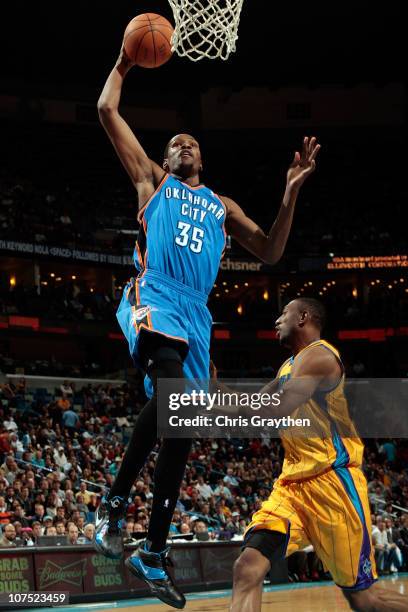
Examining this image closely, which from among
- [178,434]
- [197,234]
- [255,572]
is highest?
[197,234]

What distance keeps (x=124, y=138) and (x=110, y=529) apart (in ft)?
7.22

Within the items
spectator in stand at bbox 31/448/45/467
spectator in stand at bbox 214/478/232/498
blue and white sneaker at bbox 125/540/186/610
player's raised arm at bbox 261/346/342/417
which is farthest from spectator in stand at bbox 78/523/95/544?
blue and white sneaker at bbox 125/540/186/610

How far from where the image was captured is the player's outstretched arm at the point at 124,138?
4980 mm

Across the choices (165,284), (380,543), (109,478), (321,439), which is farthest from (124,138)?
(380,543)

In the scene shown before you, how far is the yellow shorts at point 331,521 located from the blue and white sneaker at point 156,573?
5.54 ft

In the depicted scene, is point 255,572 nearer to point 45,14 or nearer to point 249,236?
point 249,236

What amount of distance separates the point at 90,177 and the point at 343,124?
11907mm

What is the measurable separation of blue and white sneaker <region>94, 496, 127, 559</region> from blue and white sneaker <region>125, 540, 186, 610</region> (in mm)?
133

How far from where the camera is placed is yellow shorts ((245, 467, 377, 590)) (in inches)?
237

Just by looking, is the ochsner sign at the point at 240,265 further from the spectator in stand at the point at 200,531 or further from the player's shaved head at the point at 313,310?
the player's shaved head at the point at 313,310

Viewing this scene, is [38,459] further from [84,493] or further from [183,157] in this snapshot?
[183,157]

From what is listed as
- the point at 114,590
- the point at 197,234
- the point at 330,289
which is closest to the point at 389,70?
the point at 330,289

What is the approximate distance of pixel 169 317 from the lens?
474 cm

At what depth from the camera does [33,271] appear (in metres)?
36.6
